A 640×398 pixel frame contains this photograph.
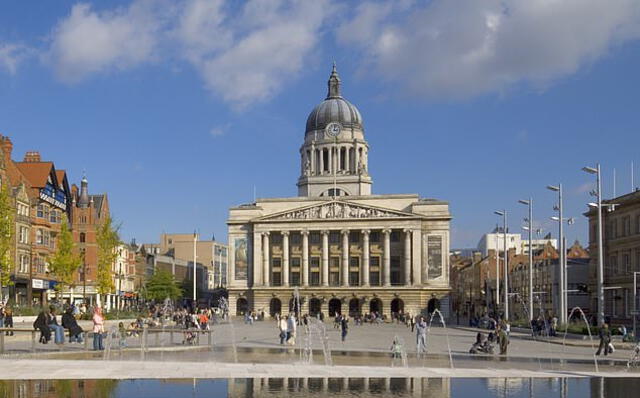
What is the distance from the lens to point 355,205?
136 meters

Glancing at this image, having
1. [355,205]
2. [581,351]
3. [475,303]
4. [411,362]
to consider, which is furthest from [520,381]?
[475,303]

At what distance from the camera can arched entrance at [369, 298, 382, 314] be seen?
435 feet

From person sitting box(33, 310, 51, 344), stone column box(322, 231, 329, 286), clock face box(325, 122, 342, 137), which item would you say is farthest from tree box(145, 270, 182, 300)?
person sitting box(33, 310, 51, 344)

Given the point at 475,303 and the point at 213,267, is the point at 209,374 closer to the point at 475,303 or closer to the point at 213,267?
the point at 475,303

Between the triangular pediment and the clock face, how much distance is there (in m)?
30.5

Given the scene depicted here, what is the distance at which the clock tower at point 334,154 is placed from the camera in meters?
161

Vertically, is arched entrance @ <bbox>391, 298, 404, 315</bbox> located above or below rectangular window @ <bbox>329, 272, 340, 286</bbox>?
below

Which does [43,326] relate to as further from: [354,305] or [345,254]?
[345,254]

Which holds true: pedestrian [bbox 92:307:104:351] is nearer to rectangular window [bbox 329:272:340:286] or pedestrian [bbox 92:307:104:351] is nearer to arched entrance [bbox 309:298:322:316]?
arched entrance [bbox 309:298:322:316]

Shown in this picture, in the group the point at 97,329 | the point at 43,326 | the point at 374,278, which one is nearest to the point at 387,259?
the point at 374,278

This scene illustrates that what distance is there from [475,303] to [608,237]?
2838 inches

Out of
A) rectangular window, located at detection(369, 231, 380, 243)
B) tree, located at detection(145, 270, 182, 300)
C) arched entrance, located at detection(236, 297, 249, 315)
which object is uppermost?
rectangular window, located at detection(369, 231, 380, 243)

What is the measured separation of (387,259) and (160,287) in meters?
38.2

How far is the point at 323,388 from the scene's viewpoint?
2311 centimetres
